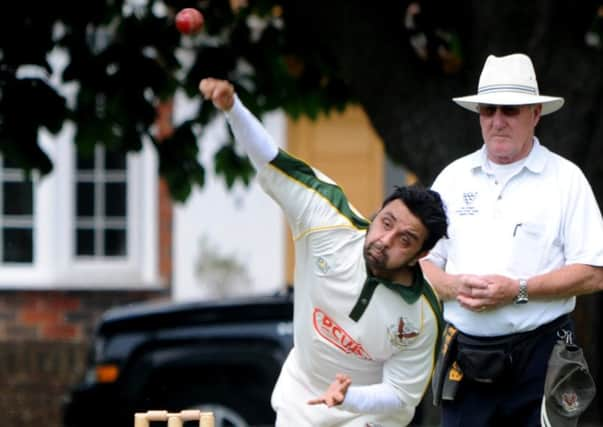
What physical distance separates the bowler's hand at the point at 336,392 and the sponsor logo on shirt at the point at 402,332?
1.04ft

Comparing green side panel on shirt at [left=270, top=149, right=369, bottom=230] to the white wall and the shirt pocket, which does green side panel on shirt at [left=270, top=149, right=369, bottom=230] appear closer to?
the shirt pocket

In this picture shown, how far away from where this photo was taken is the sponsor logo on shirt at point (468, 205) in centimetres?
591

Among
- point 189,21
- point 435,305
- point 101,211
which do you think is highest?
point 189,21

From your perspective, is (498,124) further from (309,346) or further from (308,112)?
(308,112)

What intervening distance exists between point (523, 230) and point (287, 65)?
5256mm

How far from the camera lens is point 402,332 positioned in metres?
5.51

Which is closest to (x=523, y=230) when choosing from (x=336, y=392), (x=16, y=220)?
(x=336, y=392)

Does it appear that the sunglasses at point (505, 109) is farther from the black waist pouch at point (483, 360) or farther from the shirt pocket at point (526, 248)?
the black waist pouch at point (483, 360)

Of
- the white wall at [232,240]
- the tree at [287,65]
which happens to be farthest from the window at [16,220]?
the tree at [287,65]

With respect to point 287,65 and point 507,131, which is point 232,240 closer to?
point 287,65

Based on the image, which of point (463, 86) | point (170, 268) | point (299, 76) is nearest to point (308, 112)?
point (299, 76)

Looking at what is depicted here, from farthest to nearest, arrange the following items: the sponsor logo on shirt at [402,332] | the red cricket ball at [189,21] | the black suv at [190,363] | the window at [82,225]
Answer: the window at [82,225] < the black suv at [190,363] < the red cricket ball at [189,21] < the sponsor logo on shirt at [402,332]

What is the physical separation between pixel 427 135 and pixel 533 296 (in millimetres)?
2739

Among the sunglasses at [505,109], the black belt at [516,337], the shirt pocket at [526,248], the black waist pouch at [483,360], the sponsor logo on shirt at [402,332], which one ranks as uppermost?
the sunglasses at [505,109]
